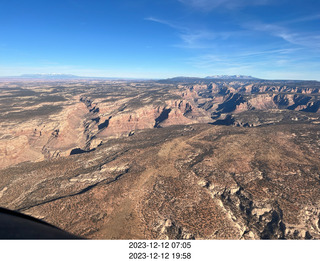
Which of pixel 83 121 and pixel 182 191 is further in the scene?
pixel 83 121

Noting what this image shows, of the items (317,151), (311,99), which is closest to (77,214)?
(317,151)

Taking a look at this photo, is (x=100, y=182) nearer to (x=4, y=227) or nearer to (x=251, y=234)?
(x=251, y=234)

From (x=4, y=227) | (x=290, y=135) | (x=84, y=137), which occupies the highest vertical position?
(x=4, y=227)

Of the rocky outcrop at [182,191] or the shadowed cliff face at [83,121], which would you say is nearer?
the rocky outcrop at [182,191]

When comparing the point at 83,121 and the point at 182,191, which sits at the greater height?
the point at 182,191

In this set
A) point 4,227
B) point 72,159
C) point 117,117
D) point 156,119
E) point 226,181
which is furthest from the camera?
point 156,119

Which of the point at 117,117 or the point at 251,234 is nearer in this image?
the point at 251,234

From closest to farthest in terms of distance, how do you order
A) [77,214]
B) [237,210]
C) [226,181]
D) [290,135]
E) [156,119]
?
[77,214]
[237,210]
[226,181]
[290,135]
[156,119]

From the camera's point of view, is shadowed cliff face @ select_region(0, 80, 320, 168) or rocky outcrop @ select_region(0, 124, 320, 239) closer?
rocky outcrop @ select_region(0, 124, 320, 239)

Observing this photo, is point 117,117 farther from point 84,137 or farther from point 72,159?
point 72,159

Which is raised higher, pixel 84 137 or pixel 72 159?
pixel 72 159
